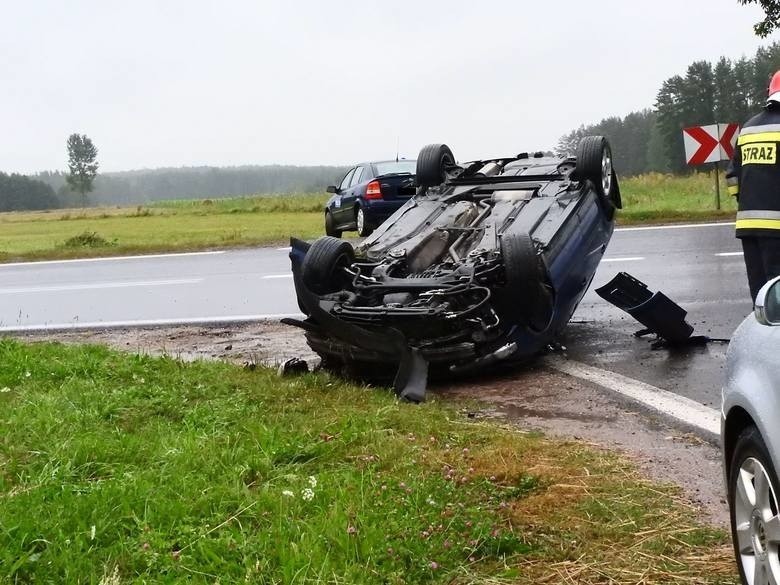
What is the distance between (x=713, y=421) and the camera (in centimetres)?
459

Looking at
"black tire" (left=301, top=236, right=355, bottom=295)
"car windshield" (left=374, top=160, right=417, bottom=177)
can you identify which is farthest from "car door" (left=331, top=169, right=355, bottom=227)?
"black tire" (left=301, top=236, right=355, bottom=295)

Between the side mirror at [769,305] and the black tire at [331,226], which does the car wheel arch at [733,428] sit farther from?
the black tire at [331,226]

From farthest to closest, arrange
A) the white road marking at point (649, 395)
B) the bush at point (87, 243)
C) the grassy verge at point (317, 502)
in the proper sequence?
the bush at point (87, 243) < the white road marking at point (649, 395) < the grassy verge at point (317, 502)

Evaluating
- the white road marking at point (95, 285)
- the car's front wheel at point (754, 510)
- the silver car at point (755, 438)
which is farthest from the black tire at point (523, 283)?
the white road marking at point (95, 285)

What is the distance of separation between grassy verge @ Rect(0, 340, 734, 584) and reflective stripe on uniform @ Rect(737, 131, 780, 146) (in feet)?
5.83

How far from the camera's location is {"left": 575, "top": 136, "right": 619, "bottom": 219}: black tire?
6.59 metres

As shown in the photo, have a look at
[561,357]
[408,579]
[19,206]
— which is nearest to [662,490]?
[408,579]

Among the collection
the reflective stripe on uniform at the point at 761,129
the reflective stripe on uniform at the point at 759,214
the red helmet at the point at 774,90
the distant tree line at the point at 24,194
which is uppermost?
the distant tree line at the point at 24,194

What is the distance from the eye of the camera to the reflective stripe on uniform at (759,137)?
14.1ft

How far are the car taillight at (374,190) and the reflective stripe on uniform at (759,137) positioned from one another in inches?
405

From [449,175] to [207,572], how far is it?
5111 mm

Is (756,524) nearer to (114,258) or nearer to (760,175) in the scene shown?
(760,175)

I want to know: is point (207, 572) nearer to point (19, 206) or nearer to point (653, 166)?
point (653, 166)

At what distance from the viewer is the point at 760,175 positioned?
4.41 metres
